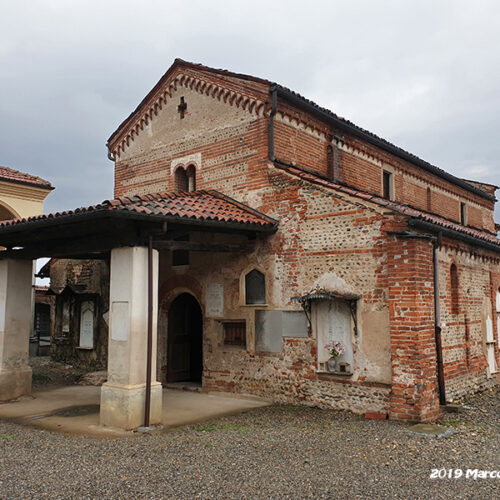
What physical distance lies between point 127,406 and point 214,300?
11.7 feet

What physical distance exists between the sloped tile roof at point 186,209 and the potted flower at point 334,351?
8.20 ft

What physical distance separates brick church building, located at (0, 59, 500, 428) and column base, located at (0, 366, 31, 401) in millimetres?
2240

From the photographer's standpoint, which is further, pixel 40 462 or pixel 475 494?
pixel 40 462

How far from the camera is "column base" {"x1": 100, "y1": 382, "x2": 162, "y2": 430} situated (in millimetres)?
7289

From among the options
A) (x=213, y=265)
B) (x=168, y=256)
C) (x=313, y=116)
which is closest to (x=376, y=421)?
(x=213, y=265)

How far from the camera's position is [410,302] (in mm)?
7977

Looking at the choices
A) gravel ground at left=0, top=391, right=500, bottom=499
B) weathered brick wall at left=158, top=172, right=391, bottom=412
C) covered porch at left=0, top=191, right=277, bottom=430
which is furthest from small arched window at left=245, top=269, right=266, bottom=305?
gravel ground at left=0, top=391, right=500, bottom=499

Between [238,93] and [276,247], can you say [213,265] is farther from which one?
[238,93]

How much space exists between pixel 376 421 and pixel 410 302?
6.48 ft

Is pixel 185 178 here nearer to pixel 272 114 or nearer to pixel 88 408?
pixel 272 114

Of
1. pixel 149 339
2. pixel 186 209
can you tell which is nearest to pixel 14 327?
pixel 149 339

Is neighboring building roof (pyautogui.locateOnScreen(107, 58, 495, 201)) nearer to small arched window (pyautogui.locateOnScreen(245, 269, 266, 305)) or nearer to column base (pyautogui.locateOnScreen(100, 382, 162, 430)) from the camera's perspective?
small arched window (pyautogui.locateOnScreen(245, 269, 266, 305))

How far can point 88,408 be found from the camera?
9.06 meters

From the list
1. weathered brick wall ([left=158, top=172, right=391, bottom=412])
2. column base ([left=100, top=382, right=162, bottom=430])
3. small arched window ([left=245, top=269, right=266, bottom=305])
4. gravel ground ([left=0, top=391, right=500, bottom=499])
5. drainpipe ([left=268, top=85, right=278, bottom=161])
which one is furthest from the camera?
drainpipe ([left=268, top=85, right=278, bottom=161])
